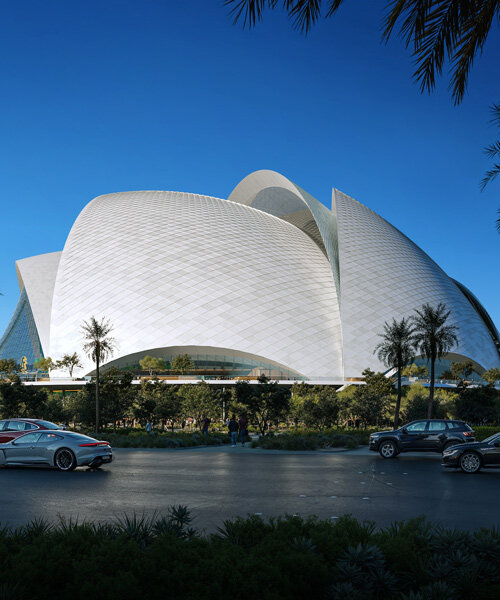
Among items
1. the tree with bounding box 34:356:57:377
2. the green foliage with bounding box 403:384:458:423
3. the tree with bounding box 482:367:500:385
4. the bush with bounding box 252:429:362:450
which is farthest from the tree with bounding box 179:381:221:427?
the tree with bounding box 482:367:500:385

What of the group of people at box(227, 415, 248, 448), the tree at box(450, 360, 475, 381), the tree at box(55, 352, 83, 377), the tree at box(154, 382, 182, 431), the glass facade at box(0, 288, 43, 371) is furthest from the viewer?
the glass facade at box(0, 288, 43, 371)

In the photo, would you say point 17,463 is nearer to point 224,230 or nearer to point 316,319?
point 316,319

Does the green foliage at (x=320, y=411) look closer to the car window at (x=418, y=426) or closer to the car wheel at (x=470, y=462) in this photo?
the car window at (x=418, y=426)

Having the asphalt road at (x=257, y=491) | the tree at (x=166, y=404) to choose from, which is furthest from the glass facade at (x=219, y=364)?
the asphalt road at (x=257, y=491)

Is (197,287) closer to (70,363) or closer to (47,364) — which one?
(70,363)

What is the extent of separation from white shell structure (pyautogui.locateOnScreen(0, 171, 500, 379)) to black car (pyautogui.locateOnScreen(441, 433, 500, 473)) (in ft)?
137

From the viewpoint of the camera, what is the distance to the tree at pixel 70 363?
195 ft

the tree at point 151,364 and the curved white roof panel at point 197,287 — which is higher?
the curved white roof panel at point 197,287

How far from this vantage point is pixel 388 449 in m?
22.9

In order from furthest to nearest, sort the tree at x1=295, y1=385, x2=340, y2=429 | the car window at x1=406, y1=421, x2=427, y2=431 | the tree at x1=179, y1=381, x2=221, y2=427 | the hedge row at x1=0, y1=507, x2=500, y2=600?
the tree at x1=179, y1=381, x2=221, y2=427
the tree at x1=295, y1=385, x2=340, y2=429
the car window at x1=406, y1=421, x2=427, y2=431
the hedge row at x1=0, y1=507, x2=500, y2=600

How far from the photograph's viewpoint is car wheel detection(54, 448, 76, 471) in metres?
17.5

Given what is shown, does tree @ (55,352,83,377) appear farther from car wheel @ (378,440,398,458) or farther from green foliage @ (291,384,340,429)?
car wheel @ (378,440,398,458)

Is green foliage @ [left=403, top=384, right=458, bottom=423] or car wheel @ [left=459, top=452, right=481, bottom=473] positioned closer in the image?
car wheel @ [left=459, top=452, right=481, bottom=473]

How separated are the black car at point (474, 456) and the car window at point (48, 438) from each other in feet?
38.6
